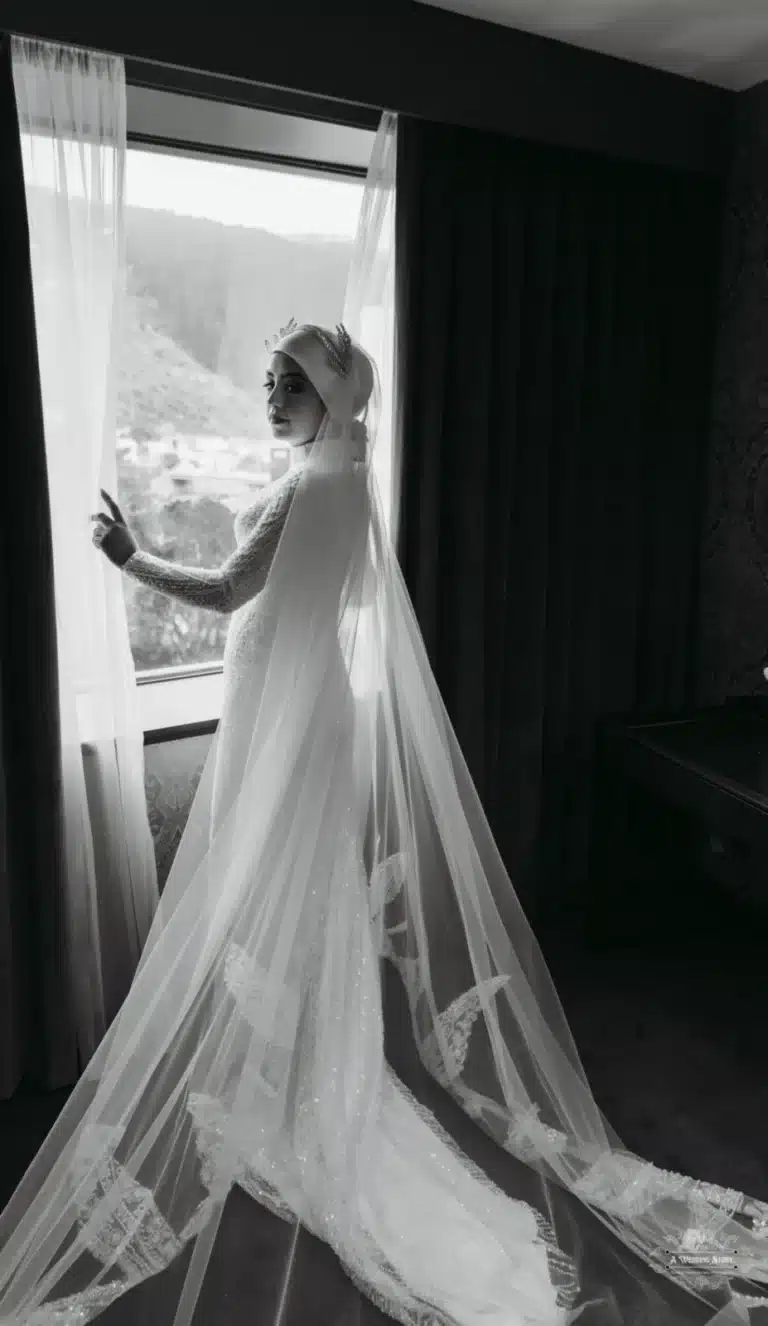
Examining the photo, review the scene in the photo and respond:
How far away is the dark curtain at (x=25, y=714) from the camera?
1.90 metres

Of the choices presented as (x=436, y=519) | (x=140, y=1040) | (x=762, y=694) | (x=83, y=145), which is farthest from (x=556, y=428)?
(x=140, y=1040)

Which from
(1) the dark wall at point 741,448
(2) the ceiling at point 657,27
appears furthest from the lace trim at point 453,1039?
(2) the ceiling at point 657,27

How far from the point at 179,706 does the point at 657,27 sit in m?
2.01

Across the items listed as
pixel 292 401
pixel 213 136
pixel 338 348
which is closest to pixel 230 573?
pixel 292 401

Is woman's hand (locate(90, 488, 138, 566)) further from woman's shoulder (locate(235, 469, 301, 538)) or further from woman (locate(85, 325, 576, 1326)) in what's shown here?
woman's shoulder (locate(235, 469, 301, 538))

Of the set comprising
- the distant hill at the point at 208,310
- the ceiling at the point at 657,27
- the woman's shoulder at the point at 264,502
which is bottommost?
the woman's shoulder at the point at 264,502

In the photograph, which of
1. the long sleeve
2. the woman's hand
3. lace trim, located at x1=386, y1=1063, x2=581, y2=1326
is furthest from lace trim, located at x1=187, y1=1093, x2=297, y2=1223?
the woman's hand

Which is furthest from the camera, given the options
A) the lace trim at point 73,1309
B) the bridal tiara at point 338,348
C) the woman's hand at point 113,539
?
the woman's hand at point 113,539

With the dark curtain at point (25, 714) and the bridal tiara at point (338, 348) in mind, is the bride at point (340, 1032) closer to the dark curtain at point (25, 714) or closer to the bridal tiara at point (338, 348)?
the bridal tiara at point (338, 348)

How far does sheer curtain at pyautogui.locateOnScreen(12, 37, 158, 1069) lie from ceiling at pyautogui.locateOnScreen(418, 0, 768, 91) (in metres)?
0.87

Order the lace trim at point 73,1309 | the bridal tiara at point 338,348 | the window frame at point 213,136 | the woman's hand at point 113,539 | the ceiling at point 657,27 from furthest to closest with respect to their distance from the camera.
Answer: the ceiling at point 657,27 < the window frame at point 213,136 < the woman's hand at point 113,539 < the bridal tiara at point 338,348 < the lace trim at point 73,1309

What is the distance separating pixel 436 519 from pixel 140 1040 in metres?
1.43

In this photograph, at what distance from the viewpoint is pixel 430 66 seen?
7.38 ft

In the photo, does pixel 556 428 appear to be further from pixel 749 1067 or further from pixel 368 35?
pixel 749 1067
